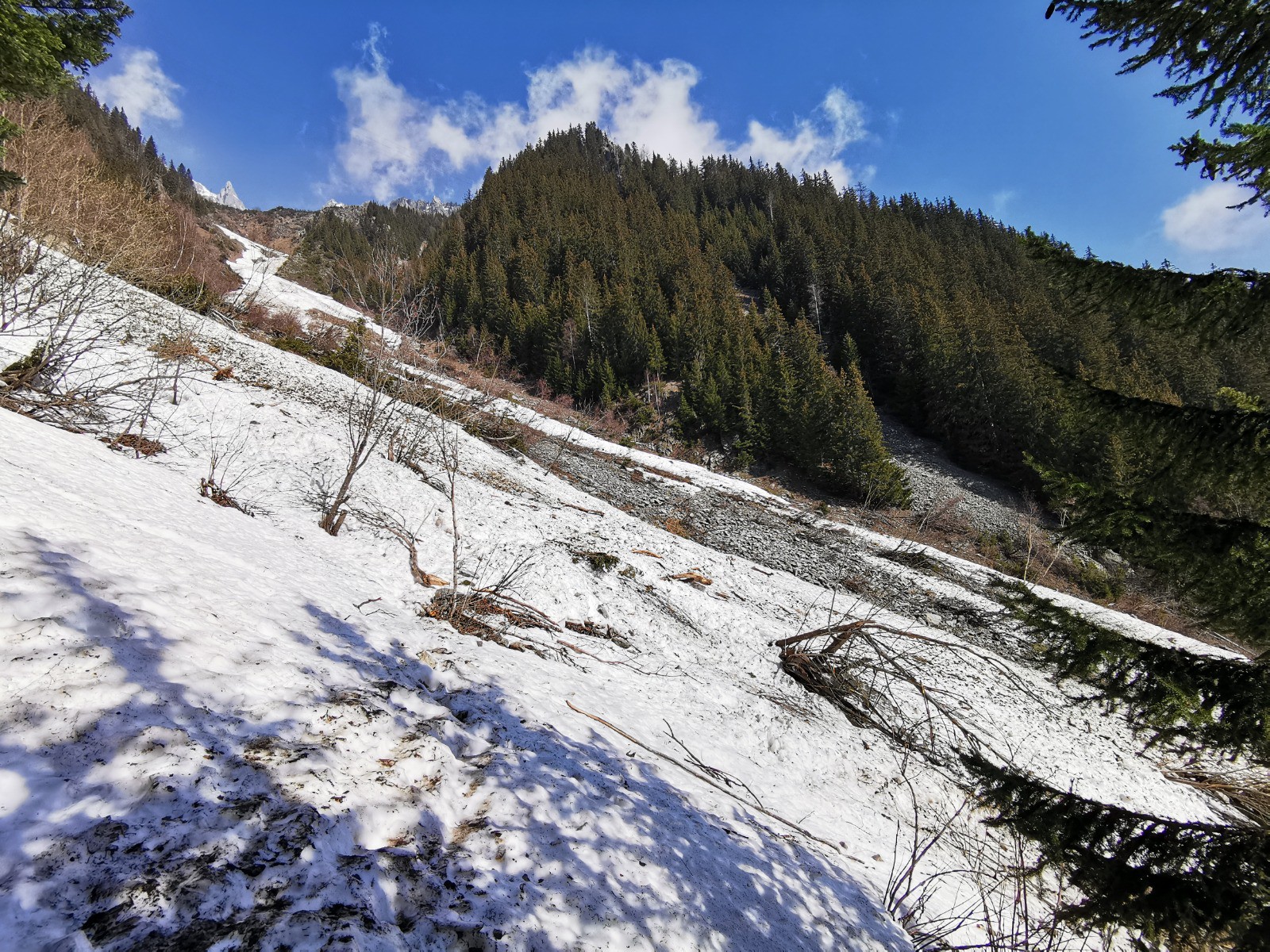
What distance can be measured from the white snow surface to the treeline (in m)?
8.76

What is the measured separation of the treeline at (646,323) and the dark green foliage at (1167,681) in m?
11.8

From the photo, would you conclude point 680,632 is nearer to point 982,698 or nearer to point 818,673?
point 818,673

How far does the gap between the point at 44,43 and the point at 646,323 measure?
4364cm

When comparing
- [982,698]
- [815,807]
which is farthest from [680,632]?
[982,698]

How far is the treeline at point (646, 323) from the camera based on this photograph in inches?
1163

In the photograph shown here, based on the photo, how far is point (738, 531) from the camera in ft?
48.4

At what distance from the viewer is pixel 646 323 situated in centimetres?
4578

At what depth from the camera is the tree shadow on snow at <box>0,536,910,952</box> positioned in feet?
4.65

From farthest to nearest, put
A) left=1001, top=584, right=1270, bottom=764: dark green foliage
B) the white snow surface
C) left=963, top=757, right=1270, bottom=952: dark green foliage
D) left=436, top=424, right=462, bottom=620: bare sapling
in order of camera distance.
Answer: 1. left=436, top=424, right=462, bottom=620: bare sapling
2. left=1001, top=584, right=1270, bottom=764: dark green foliage
3. left=963, top=757, right=1270, bottom=952: dark green foliage
4. the white snow surface

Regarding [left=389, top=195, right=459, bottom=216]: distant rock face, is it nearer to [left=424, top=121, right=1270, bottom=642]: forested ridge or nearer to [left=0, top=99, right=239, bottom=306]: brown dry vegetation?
[left=424, top=121, right=1270, bottom=642]: forested ridge

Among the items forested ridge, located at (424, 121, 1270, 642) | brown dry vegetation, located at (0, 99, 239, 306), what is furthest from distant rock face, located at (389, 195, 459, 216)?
brown dry vegetation, located at (0, 99, 239, 306)

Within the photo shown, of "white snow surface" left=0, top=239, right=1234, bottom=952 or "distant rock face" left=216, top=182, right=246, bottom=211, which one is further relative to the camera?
"distant rock face" left=216, top=182, right=246, bottom=211

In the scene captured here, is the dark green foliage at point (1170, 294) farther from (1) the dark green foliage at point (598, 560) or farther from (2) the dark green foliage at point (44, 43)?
(2) the dark green foliage at point (44, 43)

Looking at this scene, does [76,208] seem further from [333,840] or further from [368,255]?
[333,840]
